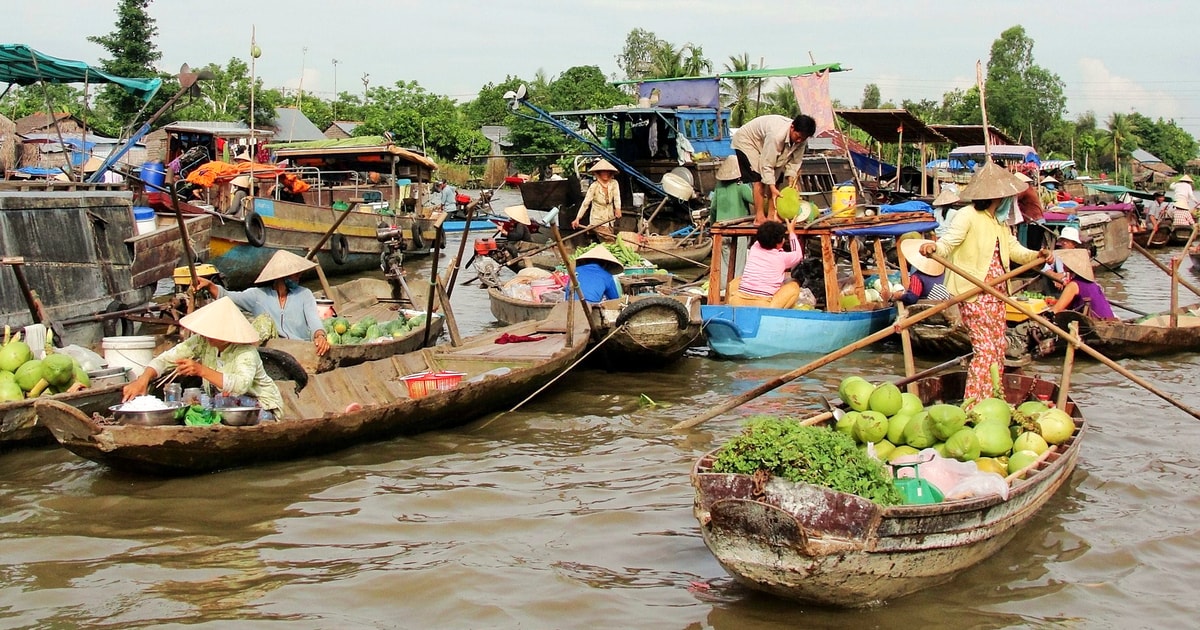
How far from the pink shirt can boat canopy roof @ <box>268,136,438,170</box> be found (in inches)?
403

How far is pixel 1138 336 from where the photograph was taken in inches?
370

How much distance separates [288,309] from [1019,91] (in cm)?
4156

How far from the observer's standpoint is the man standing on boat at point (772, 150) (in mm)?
9469

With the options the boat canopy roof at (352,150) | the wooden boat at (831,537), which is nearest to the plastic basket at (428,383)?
the wooden boat at (831,537)

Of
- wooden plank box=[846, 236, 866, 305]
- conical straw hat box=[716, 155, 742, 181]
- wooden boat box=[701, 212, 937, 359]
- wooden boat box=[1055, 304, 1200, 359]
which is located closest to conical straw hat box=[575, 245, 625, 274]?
wooden boat box=[701, 212, 937, 359]

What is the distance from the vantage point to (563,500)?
19.9ft

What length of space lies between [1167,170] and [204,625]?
3692 centimetres

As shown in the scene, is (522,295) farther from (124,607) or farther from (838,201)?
(124,607)

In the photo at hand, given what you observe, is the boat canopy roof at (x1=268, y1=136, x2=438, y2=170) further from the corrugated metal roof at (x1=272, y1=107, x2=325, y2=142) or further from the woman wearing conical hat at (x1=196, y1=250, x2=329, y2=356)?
the corrugated metal roof at (x1=272, y1=107, x2=325, y2=142)

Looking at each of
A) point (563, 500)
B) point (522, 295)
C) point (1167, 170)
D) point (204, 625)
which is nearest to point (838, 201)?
point (522, 295)

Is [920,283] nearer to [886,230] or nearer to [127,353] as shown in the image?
[886,230]

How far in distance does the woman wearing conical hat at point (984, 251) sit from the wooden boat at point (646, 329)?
295cm

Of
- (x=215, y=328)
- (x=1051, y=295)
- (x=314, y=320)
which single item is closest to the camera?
(x=215, y=328)

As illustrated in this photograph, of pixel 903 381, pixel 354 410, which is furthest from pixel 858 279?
pixel 354 410
